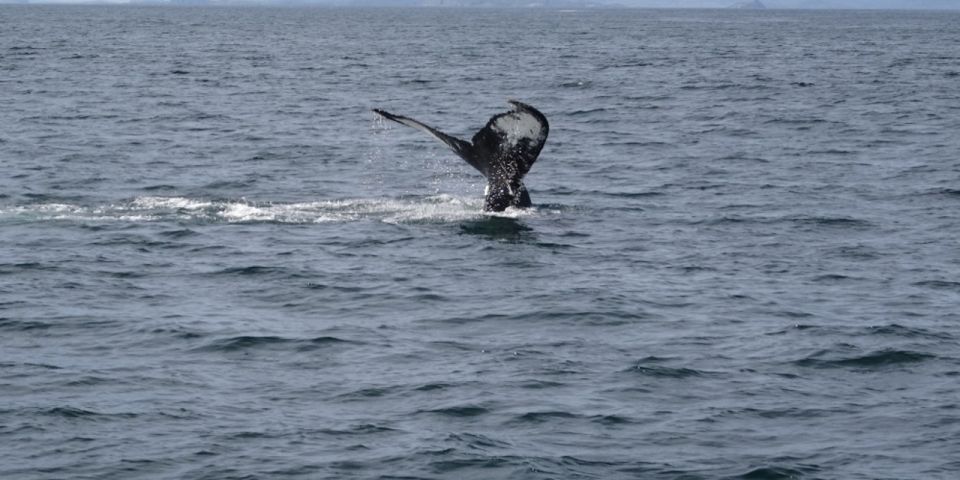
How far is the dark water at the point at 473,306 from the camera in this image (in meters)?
11.6

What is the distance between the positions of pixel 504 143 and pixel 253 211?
458 cm

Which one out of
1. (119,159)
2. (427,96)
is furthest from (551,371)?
(427,96)

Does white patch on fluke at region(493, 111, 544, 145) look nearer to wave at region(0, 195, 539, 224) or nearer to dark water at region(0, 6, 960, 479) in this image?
dark water at region(0, 6, 960, 479)

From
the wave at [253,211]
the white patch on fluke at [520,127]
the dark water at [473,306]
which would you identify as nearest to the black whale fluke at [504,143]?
the white patch on fluke at [520,127]

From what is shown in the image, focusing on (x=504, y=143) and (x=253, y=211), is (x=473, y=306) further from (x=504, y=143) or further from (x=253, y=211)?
(x=253, y=211)

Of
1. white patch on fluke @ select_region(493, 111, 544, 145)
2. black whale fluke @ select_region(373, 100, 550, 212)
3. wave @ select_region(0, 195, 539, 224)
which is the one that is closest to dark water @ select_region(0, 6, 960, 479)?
wave @ select_region(0, 195, 539, 224)

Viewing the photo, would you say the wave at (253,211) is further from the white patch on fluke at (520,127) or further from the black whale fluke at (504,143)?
the white patch on fluke at (520,127)

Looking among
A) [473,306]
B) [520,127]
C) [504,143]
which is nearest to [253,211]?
[504,143]

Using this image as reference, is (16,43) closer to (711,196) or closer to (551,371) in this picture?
(711,196)

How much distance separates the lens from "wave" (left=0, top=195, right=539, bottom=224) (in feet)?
68.3

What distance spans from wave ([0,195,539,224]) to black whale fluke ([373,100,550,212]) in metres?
0.99

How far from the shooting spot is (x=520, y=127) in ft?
60.1

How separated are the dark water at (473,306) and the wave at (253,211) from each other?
9cm

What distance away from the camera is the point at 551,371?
13477mm
